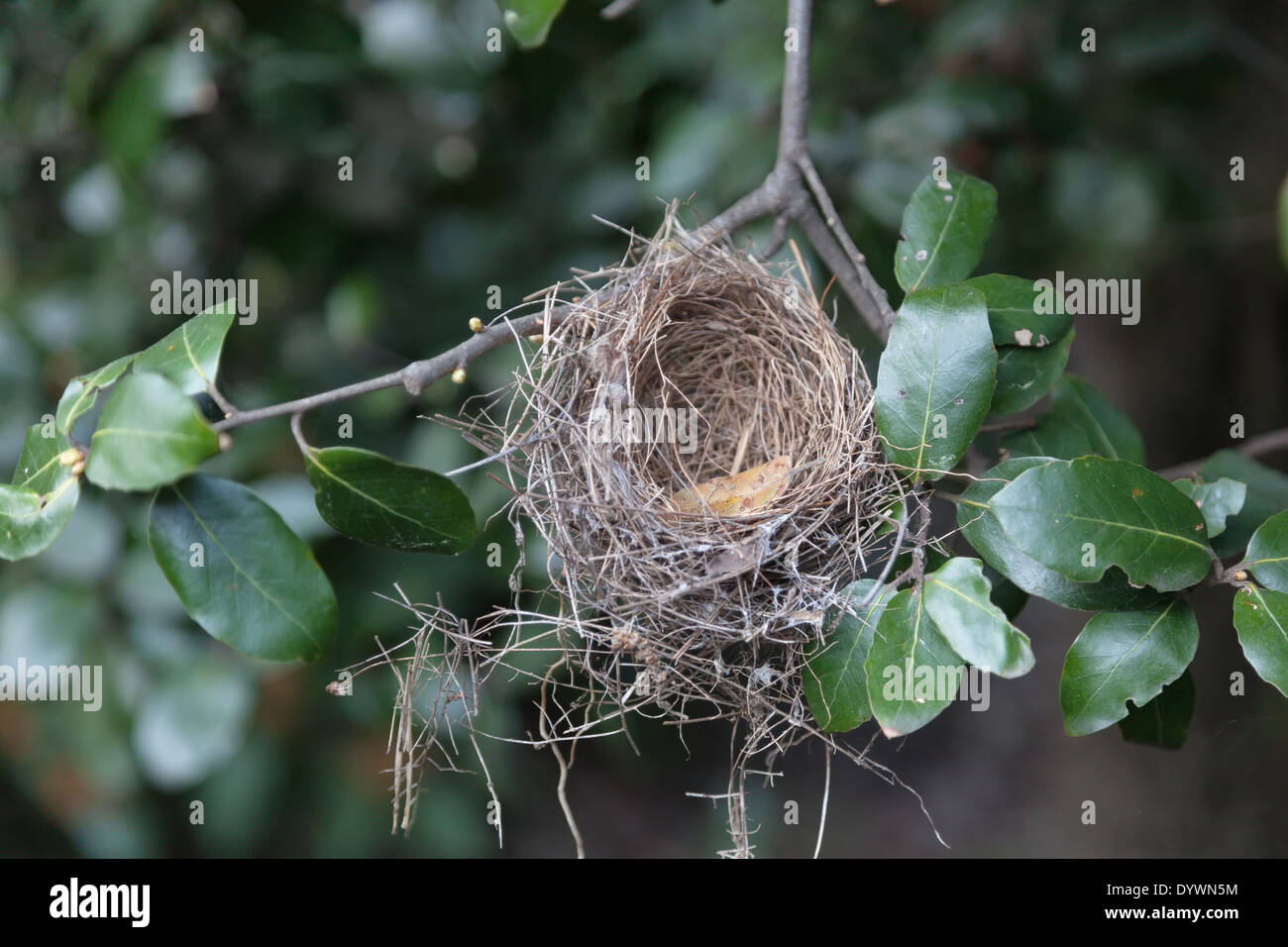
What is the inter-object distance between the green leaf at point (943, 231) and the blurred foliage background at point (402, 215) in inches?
17.8

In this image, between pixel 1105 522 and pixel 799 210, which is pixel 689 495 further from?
pixel 1105 522

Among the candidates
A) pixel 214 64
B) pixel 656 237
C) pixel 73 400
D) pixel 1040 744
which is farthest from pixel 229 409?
pixel 1040 744

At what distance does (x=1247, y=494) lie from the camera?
109cm

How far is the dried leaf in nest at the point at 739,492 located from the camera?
1.06 m

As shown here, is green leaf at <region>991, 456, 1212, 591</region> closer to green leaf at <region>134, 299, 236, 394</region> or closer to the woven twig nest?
the woven twig nest

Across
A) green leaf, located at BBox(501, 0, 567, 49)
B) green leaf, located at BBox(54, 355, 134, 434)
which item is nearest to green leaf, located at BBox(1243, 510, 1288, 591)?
green leaf, located at BBox(501, 0, 567, 49)

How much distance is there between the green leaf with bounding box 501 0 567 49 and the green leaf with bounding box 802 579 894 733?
26.1 inches

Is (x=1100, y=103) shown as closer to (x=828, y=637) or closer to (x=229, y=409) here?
(x=828, y=637)

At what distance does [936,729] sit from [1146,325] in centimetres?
125

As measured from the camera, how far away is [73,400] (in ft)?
2.91

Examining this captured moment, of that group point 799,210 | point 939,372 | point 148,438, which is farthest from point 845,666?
point 148,438

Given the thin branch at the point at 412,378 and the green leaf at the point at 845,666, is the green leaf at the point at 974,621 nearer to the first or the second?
the green leaf at the point at 845,666

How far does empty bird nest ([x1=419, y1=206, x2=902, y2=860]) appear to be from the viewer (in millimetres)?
933

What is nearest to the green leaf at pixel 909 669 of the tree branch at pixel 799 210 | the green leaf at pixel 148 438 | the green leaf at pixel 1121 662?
the green leaf at pixel 1121 662
